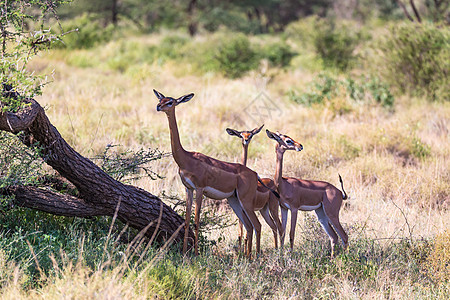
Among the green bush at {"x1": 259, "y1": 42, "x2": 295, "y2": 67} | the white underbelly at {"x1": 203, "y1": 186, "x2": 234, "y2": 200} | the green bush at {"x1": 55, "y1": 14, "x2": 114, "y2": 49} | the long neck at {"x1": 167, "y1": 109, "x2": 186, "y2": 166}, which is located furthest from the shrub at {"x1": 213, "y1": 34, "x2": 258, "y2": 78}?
the long neck at {"x1": 167, "y1": 109, "x2": 186, "y2": 166}

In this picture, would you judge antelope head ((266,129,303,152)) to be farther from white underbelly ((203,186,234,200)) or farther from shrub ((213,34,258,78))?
shrub ((213,34,258,78))

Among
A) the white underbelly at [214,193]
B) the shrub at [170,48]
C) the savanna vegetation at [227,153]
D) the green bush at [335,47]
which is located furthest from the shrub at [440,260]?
the shrub at [170,48]

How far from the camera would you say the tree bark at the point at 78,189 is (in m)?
4.63

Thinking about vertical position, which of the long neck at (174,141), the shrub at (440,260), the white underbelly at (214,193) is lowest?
the shrub at (440,260)

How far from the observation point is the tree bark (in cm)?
463

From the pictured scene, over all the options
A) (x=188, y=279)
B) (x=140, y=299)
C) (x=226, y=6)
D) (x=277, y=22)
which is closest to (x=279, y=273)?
(x=188, y=279)

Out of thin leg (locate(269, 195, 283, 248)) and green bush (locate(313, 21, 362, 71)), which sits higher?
green bush (locate(313, 21, 362, 71))

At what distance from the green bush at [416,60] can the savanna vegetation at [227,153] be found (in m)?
0.04

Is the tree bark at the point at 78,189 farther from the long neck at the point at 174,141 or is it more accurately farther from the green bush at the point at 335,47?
the green bush at the point at 335,47

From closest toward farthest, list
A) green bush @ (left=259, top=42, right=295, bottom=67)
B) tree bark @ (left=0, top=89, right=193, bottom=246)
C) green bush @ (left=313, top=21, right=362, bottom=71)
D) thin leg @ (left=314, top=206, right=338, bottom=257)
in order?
tree bark @ (left=0, top=89, right=193, bottom=246)
thin leg @ (left=314, top=206, right=338, bottom=257)
green bush @ (left=313, top=21, right=362, bottom=71)
green bush @ (left=259, top=42, right=295, bottom=67)

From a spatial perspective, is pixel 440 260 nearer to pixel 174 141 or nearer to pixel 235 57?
pixel 174 141

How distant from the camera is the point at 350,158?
8.82 metres

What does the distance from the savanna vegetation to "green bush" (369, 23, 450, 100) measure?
0.12 feet

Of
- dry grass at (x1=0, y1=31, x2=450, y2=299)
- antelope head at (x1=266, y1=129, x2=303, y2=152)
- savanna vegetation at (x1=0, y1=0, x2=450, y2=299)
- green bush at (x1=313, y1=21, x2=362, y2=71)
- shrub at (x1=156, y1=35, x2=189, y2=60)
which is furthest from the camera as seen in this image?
shrub at (x1=156, y1=35, x2=189, y2=60)
